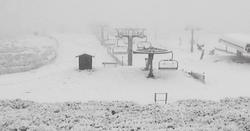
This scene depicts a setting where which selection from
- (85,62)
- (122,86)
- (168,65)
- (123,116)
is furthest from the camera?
(168,65)

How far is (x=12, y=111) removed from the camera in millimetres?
15289

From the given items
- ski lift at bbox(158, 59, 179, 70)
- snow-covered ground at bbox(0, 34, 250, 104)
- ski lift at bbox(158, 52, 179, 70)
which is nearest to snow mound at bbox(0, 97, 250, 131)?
snow-covered ground at bbox(0, 34, 250, 104)

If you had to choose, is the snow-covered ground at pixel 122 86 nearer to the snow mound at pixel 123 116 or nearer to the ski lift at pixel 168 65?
the ski lift at pixel 168 65

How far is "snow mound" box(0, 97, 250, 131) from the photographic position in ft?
41.6

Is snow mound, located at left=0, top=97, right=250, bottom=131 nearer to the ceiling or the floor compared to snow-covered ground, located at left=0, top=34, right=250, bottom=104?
nearer to the ceiling

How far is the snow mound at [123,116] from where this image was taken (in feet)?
41.6

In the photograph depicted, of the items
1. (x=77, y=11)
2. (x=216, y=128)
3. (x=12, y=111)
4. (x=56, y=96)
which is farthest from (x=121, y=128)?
(x=77, y=11)

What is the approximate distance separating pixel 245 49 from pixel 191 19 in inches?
4368

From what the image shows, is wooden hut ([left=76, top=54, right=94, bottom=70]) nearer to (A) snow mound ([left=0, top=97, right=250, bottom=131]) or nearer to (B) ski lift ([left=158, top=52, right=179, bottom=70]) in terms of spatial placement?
(B) ski lift ([left=158, top=52, right=179, bottom=70])

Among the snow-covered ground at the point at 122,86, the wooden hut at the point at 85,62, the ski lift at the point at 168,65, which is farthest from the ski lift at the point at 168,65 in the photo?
the wooden hut at the point at 85,62

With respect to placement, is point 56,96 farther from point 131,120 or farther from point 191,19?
point 191,19

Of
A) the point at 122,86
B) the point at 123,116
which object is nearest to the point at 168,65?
the point at 122,86

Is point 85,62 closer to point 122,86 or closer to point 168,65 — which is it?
point 122,86

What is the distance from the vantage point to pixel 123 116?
567 inches
